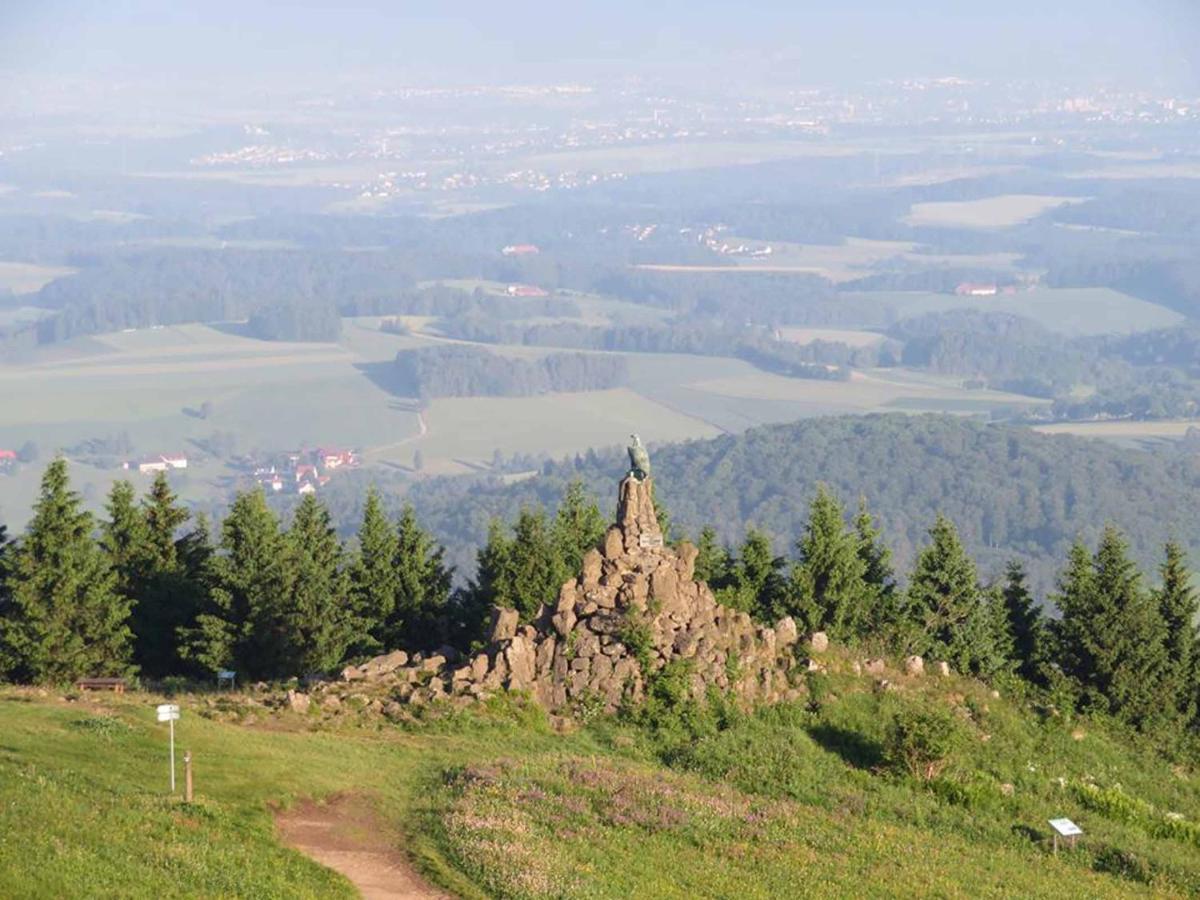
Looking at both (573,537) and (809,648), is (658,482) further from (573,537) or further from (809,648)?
(809,648)

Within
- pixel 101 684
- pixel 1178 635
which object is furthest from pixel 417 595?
pixel 1178 635

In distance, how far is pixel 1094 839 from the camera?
32125 mm

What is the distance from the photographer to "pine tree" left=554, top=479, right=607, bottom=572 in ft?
168

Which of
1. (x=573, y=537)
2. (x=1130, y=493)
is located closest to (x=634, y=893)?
(x=573, y=537)

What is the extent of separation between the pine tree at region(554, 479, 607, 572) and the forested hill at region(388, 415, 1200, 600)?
75.8 meters

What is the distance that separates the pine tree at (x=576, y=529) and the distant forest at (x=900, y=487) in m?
76.1

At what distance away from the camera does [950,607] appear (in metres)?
47.7

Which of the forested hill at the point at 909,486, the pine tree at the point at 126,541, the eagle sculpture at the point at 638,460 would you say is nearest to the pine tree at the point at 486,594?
the pine tree at the point at 126,541

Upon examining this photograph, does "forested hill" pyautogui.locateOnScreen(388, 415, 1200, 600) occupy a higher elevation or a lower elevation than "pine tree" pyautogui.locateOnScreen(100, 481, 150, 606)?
lower

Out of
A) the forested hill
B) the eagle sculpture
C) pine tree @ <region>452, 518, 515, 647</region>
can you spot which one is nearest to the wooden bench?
pine tree @ <region>452, 518, 515, 647</region>

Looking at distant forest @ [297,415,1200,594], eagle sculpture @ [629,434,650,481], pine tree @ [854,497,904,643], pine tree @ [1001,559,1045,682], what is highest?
eagle sculpture @ [629,434,650,481]

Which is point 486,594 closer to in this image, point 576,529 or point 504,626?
point 576,529

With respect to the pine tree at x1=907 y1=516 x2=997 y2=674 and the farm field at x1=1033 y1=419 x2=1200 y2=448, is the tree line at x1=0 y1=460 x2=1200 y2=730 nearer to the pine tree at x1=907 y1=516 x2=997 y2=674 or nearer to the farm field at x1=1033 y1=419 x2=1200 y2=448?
the pine tree at x1=907 y1=516 x2=997 y2=674

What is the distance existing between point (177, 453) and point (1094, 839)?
522ft
